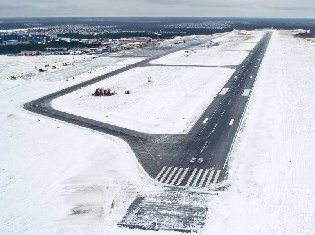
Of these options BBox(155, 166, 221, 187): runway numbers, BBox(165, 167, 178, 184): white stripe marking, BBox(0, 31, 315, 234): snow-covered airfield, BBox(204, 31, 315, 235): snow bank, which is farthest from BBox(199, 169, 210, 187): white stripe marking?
BBox(165, 167, 178, 184): white stripe marking

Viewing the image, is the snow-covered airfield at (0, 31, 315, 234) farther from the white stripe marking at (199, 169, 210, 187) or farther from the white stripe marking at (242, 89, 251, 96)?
the white stripe marking at (199, 169, 210, 187)

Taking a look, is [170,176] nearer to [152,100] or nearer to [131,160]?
[131,160]

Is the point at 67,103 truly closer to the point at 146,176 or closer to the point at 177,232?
the point at 146,176

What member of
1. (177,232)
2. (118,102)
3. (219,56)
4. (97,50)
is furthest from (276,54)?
(177,232)

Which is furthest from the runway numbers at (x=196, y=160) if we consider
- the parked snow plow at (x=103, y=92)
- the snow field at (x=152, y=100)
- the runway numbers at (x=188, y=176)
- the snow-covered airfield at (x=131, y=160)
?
the parked snow plow at (x=103, y=92)

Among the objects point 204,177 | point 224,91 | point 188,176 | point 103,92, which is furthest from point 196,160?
point 224,91

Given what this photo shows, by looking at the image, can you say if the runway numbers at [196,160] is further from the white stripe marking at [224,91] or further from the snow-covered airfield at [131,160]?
the white stripe marking at [224,91]

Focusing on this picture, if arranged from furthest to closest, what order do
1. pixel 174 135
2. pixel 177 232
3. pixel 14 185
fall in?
pixel 174 135 → pixel 14 185 → pixel 177 232
